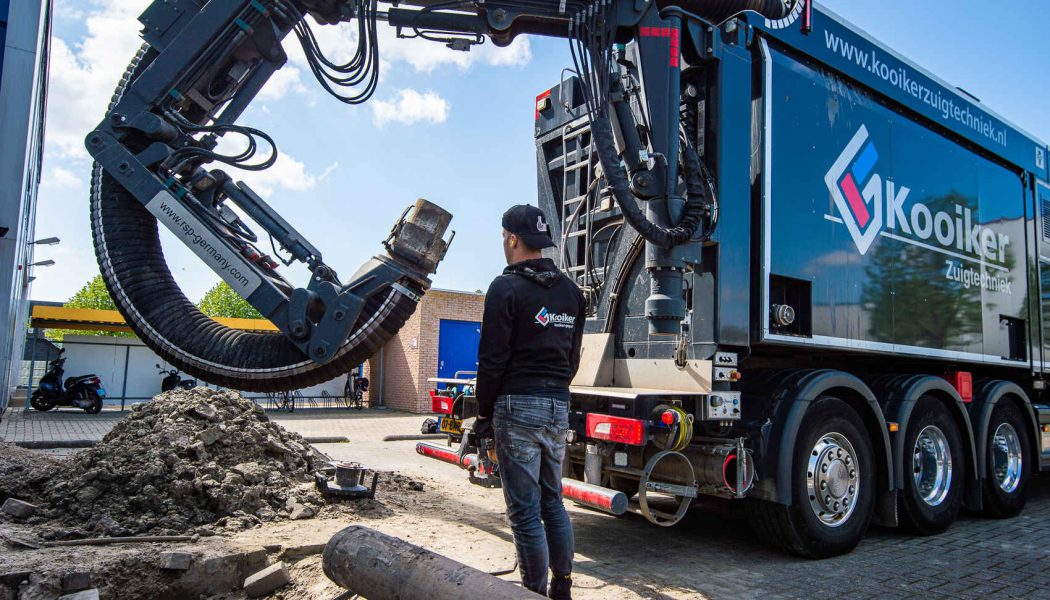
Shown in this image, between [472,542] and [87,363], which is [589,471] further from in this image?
[87,363]

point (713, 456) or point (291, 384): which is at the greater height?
point (291, 384)

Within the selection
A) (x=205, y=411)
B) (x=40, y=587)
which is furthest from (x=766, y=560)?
(x=205, y=411)

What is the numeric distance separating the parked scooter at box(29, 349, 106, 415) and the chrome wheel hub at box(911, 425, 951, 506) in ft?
56.6

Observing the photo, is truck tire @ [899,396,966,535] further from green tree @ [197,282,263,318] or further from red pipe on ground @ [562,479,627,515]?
green tree @ [197,282,263,318]

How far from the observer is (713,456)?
4.79 m

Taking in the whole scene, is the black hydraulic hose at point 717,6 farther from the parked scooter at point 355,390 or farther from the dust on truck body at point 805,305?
the parked scooter at point 355,390

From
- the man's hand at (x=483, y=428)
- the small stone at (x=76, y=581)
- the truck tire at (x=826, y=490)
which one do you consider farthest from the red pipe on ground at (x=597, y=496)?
the small stone at (x=76, y=581)

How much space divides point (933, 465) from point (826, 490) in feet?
6.39

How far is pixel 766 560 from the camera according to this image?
16.9 ft

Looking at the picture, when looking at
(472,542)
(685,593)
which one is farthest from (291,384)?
(685,593)

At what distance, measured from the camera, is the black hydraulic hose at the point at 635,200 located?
4.67 metres

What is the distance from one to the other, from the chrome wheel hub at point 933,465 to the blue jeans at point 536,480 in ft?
14.1

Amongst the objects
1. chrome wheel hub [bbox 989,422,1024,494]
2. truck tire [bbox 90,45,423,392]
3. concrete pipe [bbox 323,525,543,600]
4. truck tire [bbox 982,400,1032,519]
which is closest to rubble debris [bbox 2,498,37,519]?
truck tire [bbox 90,45,423,392]

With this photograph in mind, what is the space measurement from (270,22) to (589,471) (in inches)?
133
